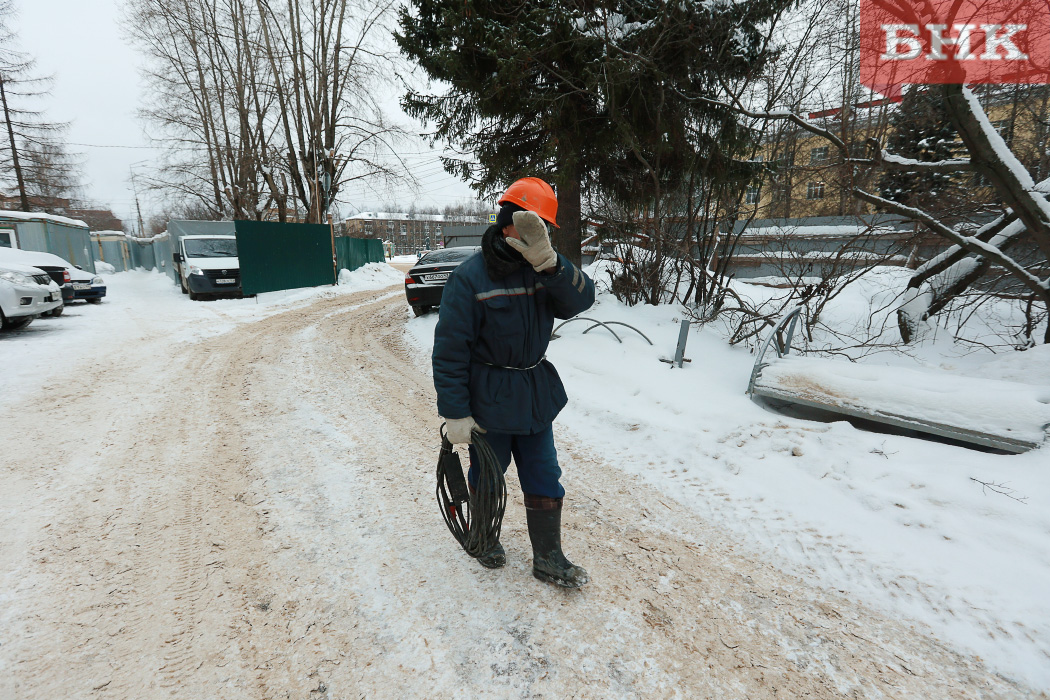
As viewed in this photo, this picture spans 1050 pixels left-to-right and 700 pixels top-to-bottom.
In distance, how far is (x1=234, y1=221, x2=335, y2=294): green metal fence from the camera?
13562 millimetres

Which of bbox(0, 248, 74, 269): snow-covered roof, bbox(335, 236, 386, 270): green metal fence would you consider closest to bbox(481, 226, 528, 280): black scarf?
bbox(0, 248, 74, 269): snow-covered roof

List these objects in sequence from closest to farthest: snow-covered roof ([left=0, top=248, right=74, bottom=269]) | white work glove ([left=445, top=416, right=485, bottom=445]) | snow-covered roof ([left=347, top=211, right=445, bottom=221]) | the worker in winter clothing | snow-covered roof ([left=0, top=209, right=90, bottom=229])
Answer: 1. the worker in winter clothing
2. white work glove ([left=445, top=416, right=485, bottom=445])
3. snow-covered roof ([left=0, top=248, right=74, bottom=269])
4. snow-covered roof ([left=0, top=209, right=90, bottom=229])
5. snow-covered roof ([left=347, top=211, right=445, bottom=221])

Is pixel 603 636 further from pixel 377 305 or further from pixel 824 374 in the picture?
pixel 377 305

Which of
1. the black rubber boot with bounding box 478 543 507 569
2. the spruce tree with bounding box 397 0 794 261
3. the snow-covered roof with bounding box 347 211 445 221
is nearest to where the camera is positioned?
the black rubber boot with bounding box 478 543 507 569

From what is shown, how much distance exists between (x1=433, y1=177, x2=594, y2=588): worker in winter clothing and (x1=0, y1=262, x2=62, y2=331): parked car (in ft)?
30.9

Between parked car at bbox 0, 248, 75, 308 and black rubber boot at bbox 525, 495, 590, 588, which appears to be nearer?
black rubber boot at bbox 525, 495, 590, 588

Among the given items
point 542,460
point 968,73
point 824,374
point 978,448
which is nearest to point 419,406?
point 542,460

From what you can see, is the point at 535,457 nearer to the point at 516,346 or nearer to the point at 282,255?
the point at 516,346

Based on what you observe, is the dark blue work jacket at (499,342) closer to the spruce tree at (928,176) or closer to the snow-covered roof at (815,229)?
the snow-covered roof at (815,229)

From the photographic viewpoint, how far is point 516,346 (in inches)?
87.9

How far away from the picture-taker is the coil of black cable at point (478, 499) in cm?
237

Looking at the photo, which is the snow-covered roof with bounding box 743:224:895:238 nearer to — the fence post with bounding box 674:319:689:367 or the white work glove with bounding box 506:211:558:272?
the fence post with bounding box 674:319:689:367

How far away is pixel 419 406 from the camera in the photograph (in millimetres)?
4984


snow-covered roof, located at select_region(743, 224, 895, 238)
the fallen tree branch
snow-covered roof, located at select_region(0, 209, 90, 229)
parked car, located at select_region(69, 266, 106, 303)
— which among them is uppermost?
snow-covered roof, located at select_region(0, 209, 90, 229)
